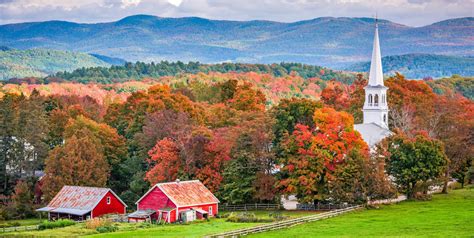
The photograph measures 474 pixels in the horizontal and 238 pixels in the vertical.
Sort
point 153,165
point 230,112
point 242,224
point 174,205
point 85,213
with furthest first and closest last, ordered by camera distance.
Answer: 1. point 230,112
2. point 153,165
3. point 85,213
4. point 174,205
5. point 242,224

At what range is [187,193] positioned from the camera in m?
69.6

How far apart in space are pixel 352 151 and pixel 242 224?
1383cm

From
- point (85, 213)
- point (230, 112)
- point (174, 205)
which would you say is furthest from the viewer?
point (230, 112)

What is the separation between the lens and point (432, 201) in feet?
238

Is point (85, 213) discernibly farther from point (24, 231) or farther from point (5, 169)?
point (5, 169)

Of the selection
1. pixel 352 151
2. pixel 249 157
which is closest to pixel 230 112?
pixel 249 157

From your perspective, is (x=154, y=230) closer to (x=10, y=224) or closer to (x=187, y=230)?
(x=187, y=230)

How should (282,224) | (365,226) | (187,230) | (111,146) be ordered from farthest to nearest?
(111,146) < (282,224) < (187,230) < (365,226)

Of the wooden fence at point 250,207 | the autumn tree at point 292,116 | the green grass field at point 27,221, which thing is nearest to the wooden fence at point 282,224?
the wooden fence at point 250,207

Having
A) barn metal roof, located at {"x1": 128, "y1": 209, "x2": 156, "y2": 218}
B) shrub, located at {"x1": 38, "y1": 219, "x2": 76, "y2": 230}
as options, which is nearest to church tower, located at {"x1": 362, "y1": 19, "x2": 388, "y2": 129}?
barn metal roof, located at {"x1": 128, "y1": 209, "x2": 156, "y2": 218}

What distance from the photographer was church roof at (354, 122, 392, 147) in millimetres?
85438

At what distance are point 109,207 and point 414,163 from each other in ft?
87.8

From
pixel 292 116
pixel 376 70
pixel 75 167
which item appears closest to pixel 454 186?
pixel 376 70

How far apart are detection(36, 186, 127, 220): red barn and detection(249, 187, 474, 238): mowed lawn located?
Result: 20.9 meters
